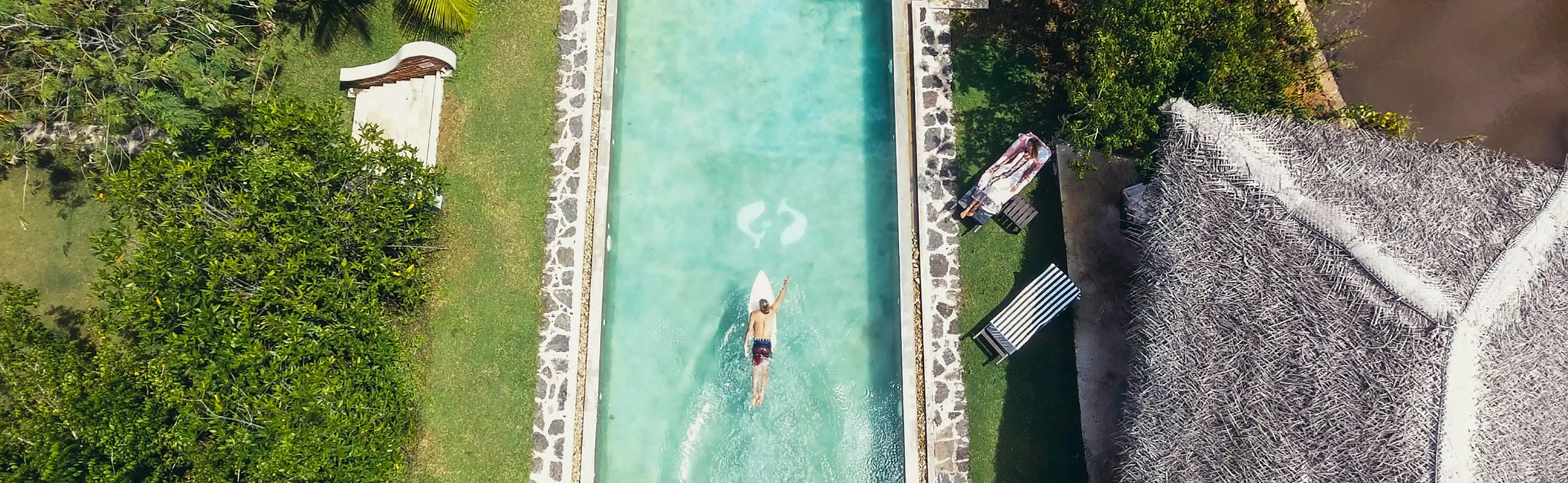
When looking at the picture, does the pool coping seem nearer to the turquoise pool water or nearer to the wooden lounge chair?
the turquoise pool water

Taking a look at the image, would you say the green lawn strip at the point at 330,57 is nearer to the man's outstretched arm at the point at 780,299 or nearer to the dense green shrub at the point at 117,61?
the dense green shrub at the point at 117,61

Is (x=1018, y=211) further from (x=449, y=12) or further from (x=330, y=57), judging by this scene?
(x=330, y=57)

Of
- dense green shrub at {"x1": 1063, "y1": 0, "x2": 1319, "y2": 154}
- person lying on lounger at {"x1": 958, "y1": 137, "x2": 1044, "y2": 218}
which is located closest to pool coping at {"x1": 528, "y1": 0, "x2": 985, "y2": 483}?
person lying on lounger at {"x1": 958, "y1": 137, "x2": 1044, "y2": 218}

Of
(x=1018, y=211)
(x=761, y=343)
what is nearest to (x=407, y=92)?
(x=761, y=343)

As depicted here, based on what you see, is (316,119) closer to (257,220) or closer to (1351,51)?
(257,220)

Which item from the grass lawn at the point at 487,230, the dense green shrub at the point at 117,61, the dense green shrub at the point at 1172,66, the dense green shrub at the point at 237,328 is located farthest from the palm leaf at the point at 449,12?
the dense green shrub at the point at 1172,66

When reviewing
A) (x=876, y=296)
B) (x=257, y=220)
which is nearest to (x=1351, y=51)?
(x=876, y=296)
